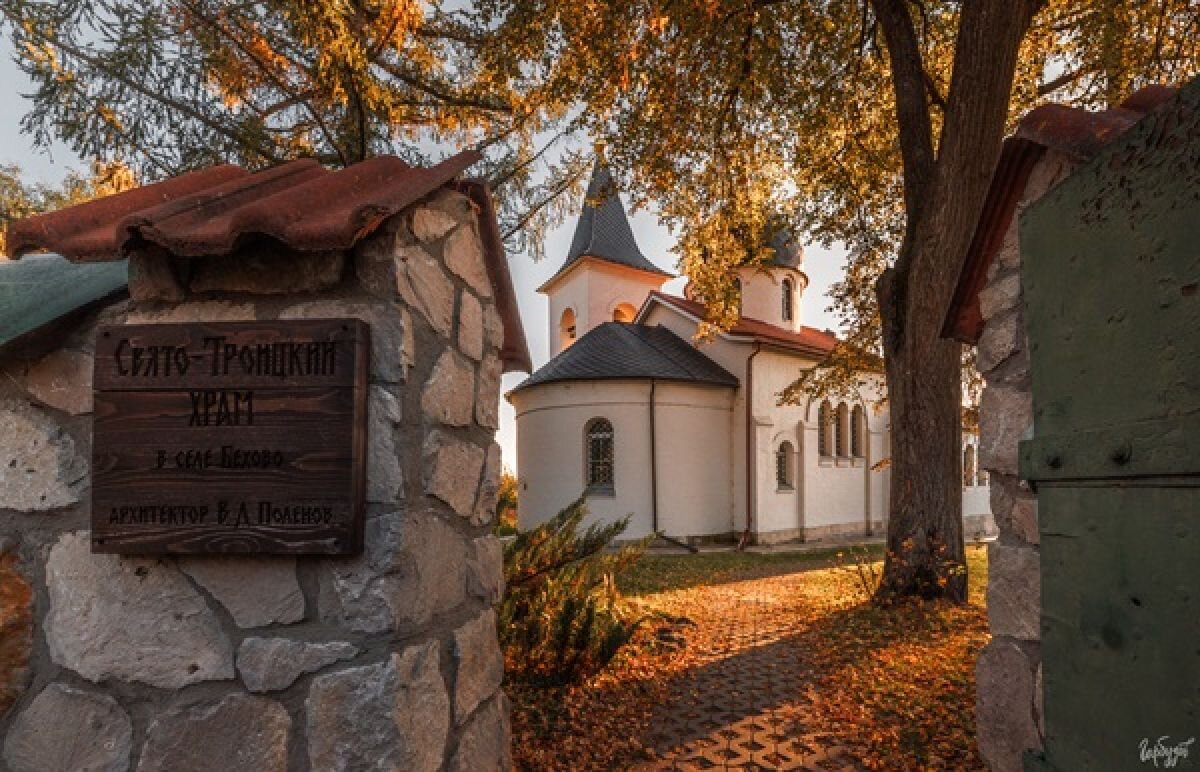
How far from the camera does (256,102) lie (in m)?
5.14

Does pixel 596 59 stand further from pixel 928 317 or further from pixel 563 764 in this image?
pixel 563 764

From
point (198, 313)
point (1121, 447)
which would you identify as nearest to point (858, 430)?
point (1121, 447)

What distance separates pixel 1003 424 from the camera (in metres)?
2.29

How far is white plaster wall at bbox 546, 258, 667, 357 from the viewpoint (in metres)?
20.6

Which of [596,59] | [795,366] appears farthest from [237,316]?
[795,366]

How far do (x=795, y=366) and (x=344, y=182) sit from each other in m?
16.2

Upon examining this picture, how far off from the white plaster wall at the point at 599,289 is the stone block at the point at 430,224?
59.2 ft

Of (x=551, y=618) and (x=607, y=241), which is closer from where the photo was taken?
(x=551, y=618)

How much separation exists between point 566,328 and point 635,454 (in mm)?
8787

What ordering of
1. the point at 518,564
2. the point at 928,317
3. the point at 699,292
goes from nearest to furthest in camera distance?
the point at 518,564, the point at 928,317, the point at 699,292

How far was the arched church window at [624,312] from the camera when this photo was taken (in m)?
21.0

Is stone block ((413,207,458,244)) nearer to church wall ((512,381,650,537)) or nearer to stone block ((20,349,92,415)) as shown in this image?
stone block ((20,349,92,415))

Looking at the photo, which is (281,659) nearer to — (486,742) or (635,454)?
(486,742)

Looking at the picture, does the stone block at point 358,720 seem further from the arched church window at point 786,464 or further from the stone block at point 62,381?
the arched church window at point 786,464
